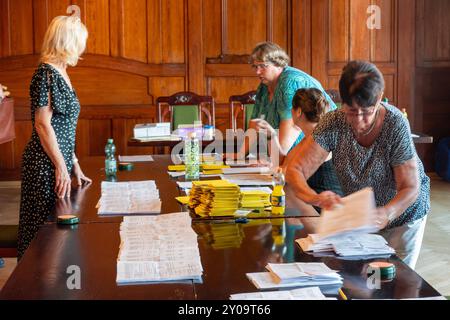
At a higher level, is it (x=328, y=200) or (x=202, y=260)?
(x=328, y=200)

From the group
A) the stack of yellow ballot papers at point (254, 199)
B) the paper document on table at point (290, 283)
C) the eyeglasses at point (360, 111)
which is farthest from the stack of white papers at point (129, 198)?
the paper document on table at point (290, 283)

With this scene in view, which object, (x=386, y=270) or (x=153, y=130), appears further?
(x=153, y=130)

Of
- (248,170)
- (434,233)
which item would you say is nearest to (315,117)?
(248,170)

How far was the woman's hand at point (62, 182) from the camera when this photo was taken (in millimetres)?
3783

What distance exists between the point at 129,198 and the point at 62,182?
42 centimetres

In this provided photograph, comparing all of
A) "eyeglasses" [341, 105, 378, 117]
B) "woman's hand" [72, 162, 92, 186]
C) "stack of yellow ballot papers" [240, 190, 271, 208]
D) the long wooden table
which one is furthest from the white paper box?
"eyeglasses" [341, 105, 378, 117]

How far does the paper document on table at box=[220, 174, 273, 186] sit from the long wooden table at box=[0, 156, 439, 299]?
0.61 m

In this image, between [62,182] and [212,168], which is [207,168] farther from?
[62,182]

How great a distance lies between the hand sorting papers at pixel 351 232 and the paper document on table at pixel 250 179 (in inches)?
45.1

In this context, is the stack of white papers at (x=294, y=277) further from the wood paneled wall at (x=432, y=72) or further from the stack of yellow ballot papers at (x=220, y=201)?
the wood paneled wall at (x=432, y=72)

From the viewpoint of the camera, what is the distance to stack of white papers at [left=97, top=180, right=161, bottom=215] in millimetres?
3338

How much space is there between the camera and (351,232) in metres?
2.54

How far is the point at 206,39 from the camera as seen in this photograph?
324 inches
